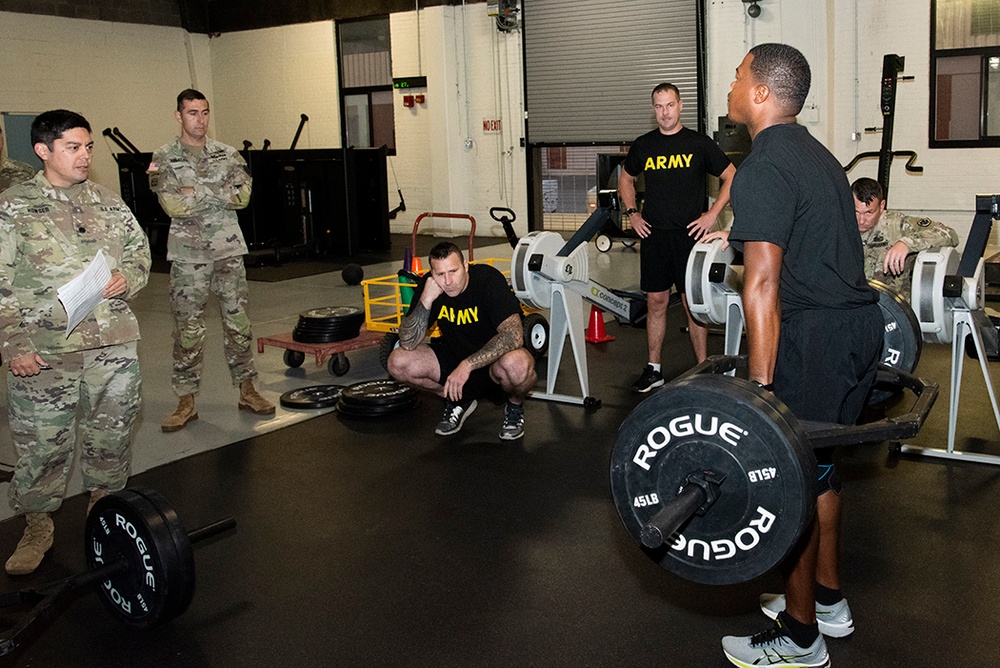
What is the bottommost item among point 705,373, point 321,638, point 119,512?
point 321,638

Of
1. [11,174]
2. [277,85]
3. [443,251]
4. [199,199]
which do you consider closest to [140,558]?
[443,251]

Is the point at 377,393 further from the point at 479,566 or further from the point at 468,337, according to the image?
the point at 479,566

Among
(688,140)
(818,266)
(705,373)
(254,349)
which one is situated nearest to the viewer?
(705,373)

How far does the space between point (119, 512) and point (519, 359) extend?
2003 millimetres

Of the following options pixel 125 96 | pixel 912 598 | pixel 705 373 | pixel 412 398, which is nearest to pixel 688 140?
pixel 412 398

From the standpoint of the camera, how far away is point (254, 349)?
6.42 meters

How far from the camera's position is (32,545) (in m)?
3.18

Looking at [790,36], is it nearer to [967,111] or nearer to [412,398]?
[967,111]

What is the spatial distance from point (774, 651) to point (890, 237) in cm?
273

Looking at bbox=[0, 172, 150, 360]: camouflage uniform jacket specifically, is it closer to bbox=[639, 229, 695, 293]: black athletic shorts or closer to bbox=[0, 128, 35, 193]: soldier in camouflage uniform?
bbox=[0, 128, 35, 193]: soldier in camouflage uniform

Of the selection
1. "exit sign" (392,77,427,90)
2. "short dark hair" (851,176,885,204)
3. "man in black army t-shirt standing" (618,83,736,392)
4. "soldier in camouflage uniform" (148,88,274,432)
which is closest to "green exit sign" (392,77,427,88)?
"exit sign" (392,77,427,90)

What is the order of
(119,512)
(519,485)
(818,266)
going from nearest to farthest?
1. (818,266)
2. (119,512)
3. (519,485)

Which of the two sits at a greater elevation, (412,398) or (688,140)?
(688,140)

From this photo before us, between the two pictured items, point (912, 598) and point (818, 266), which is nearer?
point (818, 266)
